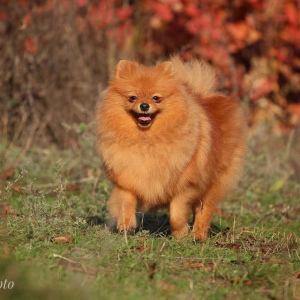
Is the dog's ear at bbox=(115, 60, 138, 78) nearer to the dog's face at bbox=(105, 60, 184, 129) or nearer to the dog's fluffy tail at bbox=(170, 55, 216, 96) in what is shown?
the dog's face at bbox=(105, 60, 184, 129)

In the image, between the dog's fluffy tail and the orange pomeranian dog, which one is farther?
the dog's fluffy tail

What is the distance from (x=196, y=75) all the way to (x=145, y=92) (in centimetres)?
104

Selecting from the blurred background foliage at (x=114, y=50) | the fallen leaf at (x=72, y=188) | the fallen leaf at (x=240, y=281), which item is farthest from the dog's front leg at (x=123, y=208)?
the blurred background foliage at (x=114, y=50)

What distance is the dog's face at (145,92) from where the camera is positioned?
450cm

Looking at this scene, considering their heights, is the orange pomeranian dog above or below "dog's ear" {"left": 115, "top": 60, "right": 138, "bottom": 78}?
below

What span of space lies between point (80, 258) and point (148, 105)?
133cm

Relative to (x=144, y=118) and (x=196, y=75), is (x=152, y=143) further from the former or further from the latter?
(x=196, y=75)

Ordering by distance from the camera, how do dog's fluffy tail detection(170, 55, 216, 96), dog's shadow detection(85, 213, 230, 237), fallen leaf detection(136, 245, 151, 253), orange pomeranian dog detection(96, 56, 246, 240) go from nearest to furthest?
fallen leaf detection(136, 245, 151, 253), orange pomeranian dog detection(96, 56, 246, 240), dog's shadow detection(85, 213, 230, 237), dog's fluffy tail detection(170, 55, 216, 96)

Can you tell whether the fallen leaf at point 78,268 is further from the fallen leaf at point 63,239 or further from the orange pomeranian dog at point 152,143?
the orange pomeranian dog at point 152,143

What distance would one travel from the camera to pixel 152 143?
14.9 ft

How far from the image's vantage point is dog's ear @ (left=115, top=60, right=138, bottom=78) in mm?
4691

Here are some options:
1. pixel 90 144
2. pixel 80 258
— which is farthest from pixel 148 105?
pixel 90 144

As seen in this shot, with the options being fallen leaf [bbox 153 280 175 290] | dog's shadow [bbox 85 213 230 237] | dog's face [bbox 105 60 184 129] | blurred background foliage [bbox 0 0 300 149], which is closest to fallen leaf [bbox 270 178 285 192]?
blurred background foliage [bbox 0 0 300 149]

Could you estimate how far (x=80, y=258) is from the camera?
3775 mm
